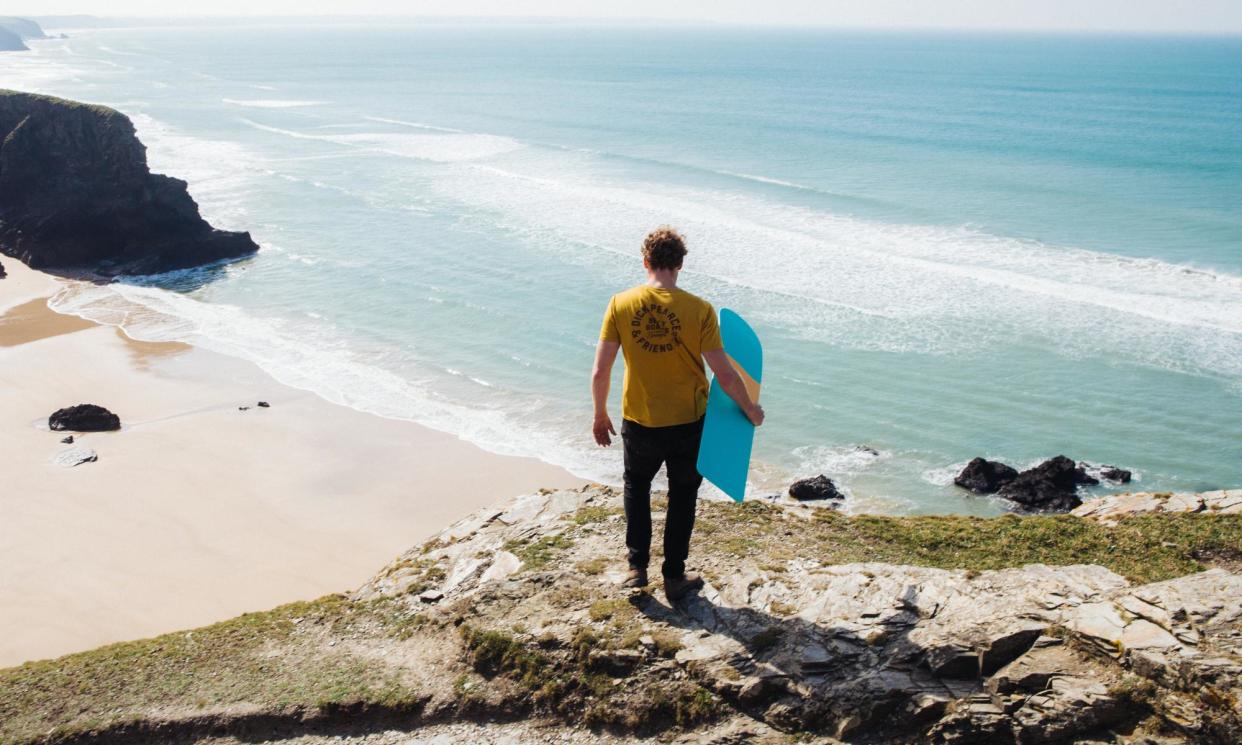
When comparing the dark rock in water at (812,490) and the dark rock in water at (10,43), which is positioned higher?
the dark rock in water at (10,43)

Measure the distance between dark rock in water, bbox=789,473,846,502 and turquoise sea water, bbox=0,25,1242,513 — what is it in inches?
23.5

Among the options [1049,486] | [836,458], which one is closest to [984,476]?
[1049,486]

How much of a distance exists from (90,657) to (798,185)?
41288 mm

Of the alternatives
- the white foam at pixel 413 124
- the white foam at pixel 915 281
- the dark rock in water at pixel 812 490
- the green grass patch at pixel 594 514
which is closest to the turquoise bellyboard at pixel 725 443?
the green grass patch at pixel 594 514

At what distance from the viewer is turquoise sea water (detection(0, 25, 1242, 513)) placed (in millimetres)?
20375

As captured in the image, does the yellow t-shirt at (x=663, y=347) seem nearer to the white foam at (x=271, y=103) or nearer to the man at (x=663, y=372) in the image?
the man at (x=663, y=372)

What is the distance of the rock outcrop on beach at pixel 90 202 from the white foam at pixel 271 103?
4691cm

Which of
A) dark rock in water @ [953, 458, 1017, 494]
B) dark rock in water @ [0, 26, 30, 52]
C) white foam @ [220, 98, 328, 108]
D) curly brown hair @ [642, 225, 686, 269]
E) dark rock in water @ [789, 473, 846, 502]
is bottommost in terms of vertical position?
dark rock in water @ [789, 473, 846, 502]

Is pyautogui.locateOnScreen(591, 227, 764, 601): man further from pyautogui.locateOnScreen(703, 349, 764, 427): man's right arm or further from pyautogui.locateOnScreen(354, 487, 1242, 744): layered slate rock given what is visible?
pyautogui.locateOnScreen(354, 487, 1242, 744): layered slate rock

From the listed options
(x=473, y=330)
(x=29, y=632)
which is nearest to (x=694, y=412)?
(x=29, y=632)

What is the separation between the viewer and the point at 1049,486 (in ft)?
55.5

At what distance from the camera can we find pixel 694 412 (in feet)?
19.7

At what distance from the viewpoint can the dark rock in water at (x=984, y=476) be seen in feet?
56.5

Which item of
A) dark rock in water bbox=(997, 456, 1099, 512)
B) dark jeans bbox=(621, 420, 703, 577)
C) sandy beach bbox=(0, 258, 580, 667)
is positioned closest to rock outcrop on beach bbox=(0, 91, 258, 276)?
sandy beach bbox=(0, 258, 580, 667)
